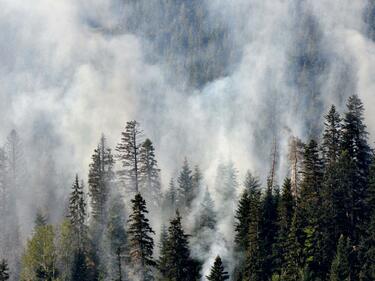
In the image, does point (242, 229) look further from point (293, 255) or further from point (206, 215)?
point (206, 215)

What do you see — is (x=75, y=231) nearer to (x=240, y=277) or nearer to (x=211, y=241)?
(x=211, y=241)

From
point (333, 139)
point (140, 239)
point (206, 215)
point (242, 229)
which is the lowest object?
point (140, 239)

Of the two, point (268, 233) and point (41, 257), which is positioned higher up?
point (41, 257)

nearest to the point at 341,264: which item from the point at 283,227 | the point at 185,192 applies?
the point at 283,227

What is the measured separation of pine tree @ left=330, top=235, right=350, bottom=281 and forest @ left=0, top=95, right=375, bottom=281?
3.7 inches

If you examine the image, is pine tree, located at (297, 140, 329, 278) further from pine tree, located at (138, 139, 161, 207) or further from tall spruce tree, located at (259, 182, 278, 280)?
pine tree, located at (138, 139, 161, 207)

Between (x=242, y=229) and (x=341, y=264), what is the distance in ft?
46.3

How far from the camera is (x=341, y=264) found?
71.2 m

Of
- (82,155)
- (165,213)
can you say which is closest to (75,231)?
(165,213)

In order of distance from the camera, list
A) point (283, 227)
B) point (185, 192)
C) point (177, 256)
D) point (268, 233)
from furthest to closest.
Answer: point (185, 192) → point (268, 233) → point (177, 256) → point (283, 227)

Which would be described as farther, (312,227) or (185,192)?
(185,192)

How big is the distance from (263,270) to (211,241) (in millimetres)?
12856

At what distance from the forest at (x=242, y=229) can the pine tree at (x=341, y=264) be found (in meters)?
0.09

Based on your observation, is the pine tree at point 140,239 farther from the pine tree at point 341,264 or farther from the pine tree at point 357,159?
the pine tree at point 357,159
